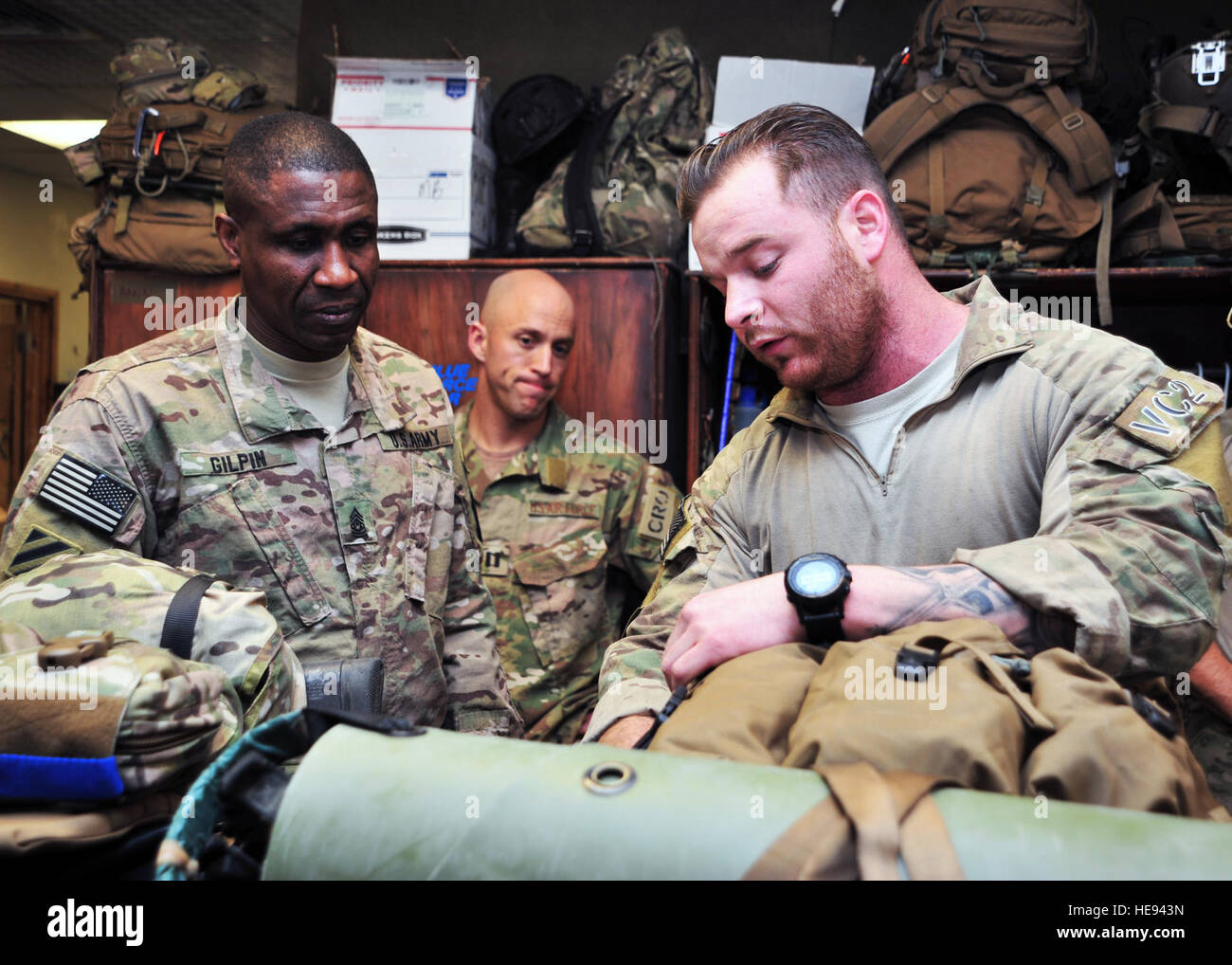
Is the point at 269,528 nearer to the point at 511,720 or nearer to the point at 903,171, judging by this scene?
the point at 511,720

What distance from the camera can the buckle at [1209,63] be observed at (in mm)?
3141

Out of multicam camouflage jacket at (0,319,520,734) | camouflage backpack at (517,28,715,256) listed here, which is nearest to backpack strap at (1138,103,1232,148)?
camouflage backpack at (517,28,715,256)

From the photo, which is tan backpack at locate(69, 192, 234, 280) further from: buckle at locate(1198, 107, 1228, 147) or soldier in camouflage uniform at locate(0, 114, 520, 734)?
buckle at locate(1198, 107, 1228, 147)

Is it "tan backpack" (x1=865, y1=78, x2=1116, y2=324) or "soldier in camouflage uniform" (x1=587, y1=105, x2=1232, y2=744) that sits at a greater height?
"tan backpack" (x1=865, y1=78, x2=1116, y2=324)

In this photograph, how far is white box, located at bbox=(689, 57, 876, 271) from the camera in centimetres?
345

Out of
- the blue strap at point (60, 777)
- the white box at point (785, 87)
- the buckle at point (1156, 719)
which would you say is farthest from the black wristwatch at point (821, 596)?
the white box at point (785, 87)

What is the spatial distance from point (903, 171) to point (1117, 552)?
239 cm

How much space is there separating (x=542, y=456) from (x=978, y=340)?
199cm

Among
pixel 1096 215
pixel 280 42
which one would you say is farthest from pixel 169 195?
pixel 1096 215

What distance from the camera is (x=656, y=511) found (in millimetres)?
3332

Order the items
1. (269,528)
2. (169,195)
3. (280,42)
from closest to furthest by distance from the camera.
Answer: (269,528)
(169,195)
(280,42)

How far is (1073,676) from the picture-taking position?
0.90m

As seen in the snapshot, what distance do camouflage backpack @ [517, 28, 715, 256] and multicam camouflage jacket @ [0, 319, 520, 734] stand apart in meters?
1.46

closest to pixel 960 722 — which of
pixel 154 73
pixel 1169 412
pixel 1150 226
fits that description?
pixel 1169 412
